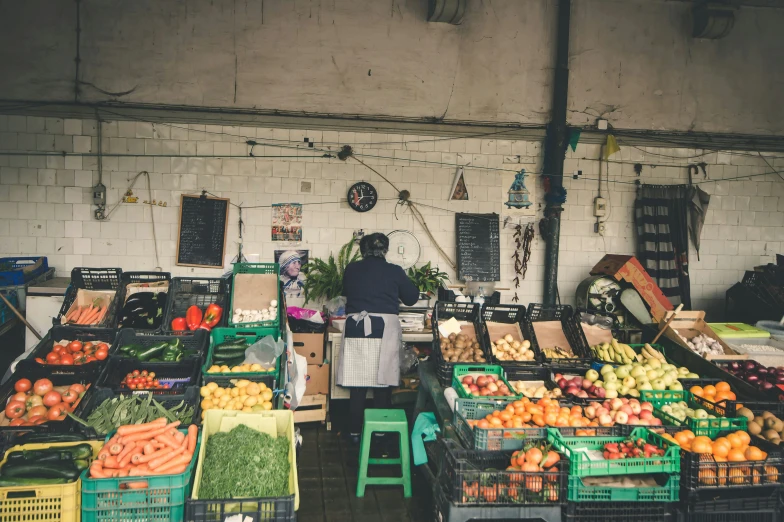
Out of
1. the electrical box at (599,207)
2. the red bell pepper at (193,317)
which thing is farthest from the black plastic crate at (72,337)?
the electrical box at (599,207)

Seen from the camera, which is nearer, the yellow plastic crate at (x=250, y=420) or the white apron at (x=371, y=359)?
the yellow plastic crate at (x=250, y=420)

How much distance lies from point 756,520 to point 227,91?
7.02 meters

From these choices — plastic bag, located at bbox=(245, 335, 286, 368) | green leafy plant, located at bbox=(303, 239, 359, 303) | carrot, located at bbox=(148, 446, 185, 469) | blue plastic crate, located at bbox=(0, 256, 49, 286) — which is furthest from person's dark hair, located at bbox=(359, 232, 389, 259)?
blue plastic crate, located at bbox=(0, 256, 49, 286)

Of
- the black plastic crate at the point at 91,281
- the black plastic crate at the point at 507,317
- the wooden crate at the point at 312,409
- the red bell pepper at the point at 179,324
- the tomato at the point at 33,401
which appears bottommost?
the wooden crate at the point at 312,409

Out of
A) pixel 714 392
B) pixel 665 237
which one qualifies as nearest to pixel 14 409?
pixel 714 392

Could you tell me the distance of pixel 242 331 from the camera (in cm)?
562

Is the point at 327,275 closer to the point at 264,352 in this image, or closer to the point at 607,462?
the point at 264,352

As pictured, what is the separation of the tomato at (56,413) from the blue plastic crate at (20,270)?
2.87 meters

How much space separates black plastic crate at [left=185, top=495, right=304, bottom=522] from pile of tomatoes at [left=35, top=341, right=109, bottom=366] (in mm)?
2289

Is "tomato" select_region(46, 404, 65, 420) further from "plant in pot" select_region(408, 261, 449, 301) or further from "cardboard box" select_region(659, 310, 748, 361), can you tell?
"cardboard box" select_region(659, 310, 748, 361)

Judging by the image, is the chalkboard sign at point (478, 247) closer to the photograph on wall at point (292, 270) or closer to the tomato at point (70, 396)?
the photograph on wall at point (292, 270)

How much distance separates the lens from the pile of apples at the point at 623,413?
4145 millimetres

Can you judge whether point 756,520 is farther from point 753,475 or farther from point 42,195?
point 42,195

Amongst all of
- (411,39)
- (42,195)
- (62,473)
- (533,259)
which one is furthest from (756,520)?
(42,195)
